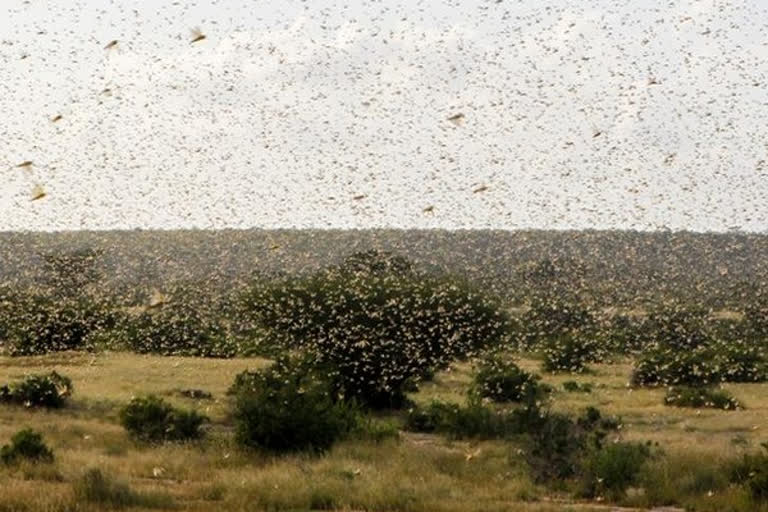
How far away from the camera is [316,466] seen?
25.4m

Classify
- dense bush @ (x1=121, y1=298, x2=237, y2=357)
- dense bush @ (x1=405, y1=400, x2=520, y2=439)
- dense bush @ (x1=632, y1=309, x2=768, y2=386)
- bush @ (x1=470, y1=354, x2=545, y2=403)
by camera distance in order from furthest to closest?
dense bush @ (x1=121, y1=298, x2=237, y2=357) < dense bush @ (x1=632, y1=309, x2=768, y2=386) < bush @ (x1=470, y1=354, x2=545, y2=403) < dense bush @ (x1=405, y1=400, x2=520, y2=439)

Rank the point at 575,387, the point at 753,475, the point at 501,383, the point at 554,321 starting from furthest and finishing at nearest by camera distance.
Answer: the point at 554,321, the point at 575,387, the point at 501,383, the point at 753,475

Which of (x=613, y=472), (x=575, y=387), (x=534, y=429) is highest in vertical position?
(x=534, y=429)

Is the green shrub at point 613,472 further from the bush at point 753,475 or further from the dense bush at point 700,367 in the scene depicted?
the dense bush at point 700,367

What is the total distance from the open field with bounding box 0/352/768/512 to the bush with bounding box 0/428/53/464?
0.37m

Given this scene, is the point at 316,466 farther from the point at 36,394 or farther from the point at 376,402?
the point at 376,402

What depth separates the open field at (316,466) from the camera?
21953 mm

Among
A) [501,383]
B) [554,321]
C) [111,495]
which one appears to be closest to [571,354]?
[501,383]

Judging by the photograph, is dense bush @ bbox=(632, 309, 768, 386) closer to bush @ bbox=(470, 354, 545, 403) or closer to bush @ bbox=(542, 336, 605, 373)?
bush @ bbox=(542, 336, 605, 373)

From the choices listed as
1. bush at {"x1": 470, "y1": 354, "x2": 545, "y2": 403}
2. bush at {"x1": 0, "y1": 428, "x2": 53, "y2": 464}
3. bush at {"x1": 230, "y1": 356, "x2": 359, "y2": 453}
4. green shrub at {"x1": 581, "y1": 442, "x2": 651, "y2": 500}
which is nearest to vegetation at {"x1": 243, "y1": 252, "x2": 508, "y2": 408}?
bush at {"x1": 470, "y1": 354, "x2": 545, "y2": 403}

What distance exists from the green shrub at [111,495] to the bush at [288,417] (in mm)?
5983

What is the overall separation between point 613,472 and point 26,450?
11.9 metres

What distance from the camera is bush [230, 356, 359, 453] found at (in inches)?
1096

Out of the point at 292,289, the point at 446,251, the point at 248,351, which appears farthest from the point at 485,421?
the point at 446,251
